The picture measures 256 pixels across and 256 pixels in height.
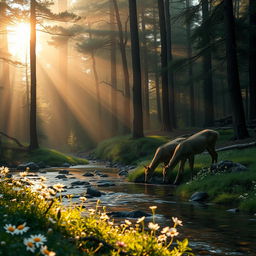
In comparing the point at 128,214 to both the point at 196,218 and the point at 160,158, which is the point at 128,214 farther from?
the point at 160,158

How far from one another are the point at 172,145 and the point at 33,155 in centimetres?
1453

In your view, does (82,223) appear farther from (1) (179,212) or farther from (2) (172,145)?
(2) (172,145)

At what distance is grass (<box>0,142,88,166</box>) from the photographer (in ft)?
92.6

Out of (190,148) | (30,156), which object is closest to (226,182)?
(190,148)

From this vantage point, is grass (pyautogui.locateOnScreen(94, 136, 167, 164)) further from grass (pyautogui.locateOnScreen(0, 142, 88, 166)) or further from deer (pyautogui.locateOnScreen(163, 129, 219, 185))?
deer (pyautogui.locateOnScreen(163, 129, 219, 185))

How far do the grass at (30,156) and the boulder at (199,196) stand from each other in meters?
16.5

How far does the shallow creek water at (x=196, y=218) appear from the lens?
7090 mm

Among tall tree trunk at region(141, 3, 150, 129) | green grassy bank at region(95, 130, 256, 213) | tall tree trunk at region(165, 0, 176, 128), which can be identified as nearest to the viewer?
green grassy bank at region(95, 130, 256, 213)

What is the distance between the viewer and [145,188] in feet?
51.0

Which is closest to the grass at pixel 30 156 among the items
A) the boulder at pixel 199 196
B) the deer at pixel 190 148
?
the deer at pixel 190 148

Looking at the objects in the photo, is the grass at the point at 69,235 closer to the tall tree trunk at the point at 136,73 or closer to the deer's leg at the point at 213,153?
the deer's leg at the point at 213,153

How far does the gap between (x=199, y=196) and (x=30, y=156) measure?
18.8m

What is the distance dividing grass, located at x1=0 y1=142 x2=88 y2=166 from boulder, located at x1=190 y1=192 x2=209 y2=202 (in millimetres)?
16517

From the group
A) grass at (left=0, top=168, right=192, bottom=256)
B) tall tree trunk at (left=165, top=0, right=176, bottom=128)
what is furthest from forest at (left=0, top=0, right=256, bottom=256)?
tall tree trunk at (left=165, top=0, right=176, bottom=128)
